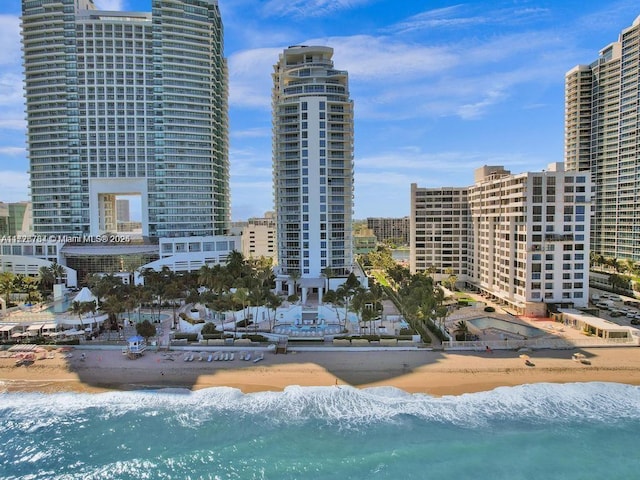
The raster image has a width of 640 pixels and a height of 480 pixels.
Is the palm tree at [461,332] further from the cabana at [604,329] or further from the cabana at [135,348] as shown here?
the cabana at [135,348]

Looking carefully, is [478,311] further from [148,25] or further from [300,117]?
[148,25]

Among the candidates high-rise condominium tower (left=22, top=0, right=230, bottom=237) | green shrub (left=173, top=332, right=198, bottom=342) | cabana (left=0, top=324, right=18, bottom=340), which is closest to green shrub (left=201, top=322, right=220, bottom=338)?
green shrub (left=173, top=332, right=198, bottom=342)

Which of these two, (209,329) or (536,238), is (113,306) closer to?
(209,329)

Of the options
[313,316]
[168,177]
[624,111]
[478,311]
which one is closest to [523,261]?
[478,311]

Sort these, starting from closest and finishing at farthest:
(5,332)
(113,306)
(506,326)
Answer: (113,306) < (5,332) < (506,326)

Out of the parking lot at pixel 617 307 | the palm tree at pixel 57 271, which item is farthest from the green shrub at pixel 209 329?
the parking lot at pixel 617 307

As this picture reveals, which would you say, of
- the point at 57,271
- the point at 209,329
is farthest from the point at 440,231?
the point at 57,271
